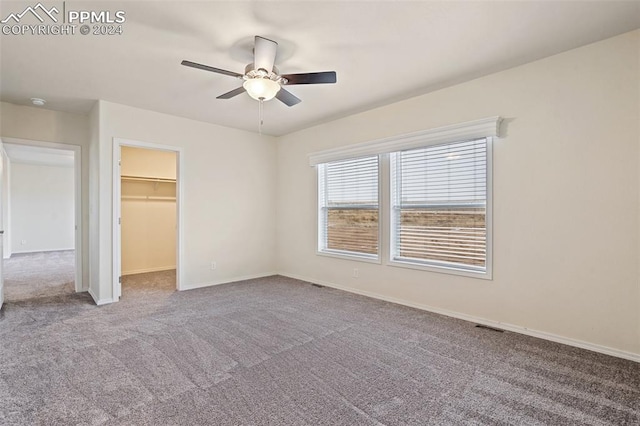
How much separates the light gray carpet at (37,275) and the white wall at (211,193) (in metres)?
1.02

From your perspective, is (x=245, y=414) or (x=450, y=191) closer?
(x=245, y=414)

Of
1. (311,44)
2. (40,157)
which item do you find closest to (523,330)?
(311,44)

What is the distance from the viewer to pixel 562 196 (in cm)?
280

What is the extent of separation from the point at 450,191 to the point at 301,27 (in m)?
2.39

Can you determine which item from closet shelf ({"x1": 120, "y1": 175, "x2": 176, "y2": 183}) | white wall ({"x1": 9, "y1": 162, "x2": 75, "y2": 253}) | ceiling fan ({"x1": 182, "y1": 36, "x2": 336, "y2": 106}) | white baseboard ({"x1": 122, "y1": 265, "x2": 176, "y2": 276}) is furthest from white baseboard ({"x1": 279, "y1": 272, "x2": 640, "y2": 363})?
white wall ({"x1": 9, "y1": 162, "x2": 75, "y2": 253})

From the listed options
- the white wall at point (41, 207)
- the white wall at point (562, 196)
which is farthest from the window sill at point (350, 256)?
the white wall at point (41, 207)

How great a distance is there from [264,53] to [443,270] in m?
2.92

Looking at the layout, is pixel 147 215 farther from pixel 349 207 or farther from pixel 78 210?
pixel 349 207

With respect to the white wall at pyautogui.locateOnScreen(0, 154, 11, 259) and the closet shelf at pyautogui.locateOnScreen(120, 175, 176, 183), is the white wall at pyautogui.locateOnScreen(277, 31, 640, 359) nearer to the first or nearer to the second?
the closet shelf at pyautogui.locateOnScreen(120, 175, 176, 183)

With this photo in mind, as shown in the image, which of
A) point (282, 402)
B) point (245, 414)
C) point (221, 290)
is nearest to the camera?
point (245, 414)

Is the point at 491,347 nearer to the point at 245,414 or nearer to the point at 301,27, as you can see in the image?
the point at 245,414

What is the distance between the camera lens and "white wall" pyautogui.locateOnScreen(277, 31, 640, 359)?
8.21 ft

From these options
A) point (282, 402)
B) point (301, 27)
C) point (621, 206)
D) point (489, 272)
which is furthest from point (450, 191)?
point (282, 402)

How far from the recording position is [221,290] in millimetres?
4699
